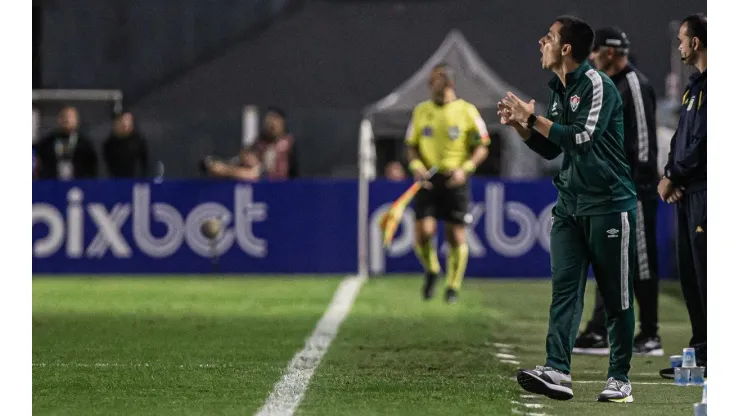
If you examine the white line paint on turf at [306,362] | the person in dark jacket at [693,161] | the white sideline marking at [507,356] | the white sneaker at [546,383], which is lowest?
the white sideline marking at [507,356]

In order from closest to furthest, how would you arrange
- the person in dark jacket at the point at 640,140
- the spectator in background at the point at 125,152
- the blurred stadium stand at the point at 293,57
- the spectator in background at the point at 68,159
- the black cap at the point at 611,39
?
the person in dark jacket at the point at 640,140, the black cap at the point at 611,39, the spectator in background at the point at 68,159, the spectator in background at the point at 125,152, the blurred stadium stand at the point at 293,57

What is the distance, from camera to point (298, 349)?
973 centimetres

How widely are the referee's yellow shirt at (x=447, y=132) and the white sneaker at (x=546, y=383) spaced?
6440mm

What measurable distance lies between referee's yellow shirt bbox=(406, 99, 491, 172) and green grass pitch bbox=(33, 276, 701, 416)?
140 centimetres

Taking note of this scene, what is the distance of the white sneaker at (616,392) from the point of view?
7.48 metres

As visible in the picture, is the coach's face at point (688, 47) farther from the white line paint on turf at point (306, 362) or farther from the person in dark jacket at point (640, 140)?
the white line paint on turf at point (306, 362)

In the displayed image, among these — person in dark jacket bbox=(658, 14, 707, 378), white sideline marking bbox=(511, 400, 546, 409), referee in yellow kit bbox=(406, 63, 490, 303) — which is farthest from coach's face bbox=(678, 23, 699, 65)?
referee in yellow kit bbox=(406, 63, 490, 303)

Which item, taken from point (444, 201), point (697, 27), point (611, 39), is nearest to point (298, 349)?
point (611, 39)

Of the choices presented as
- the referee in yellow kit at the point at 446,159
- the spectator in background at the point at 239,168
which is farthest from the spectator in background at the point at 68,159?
the referee in yellow kit at the point at 446,159

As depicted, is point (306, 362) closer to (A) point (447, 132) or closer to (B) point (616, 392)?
(B) point (616, 392)

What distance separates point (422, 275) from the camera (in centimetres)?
1734

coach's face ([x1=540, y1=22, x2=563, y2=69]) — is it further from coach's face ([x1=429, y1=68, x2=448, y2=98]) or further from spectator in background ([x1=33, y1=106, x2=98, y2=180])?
spectator in background ([x1=33, y1=106, x2=98, y2=180])

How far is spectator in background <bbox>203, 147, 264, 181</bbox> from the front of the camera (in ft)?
57.6

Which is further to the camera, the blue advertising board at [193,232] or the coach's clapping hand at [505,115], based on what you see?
the blue advertising board at [193,232]
